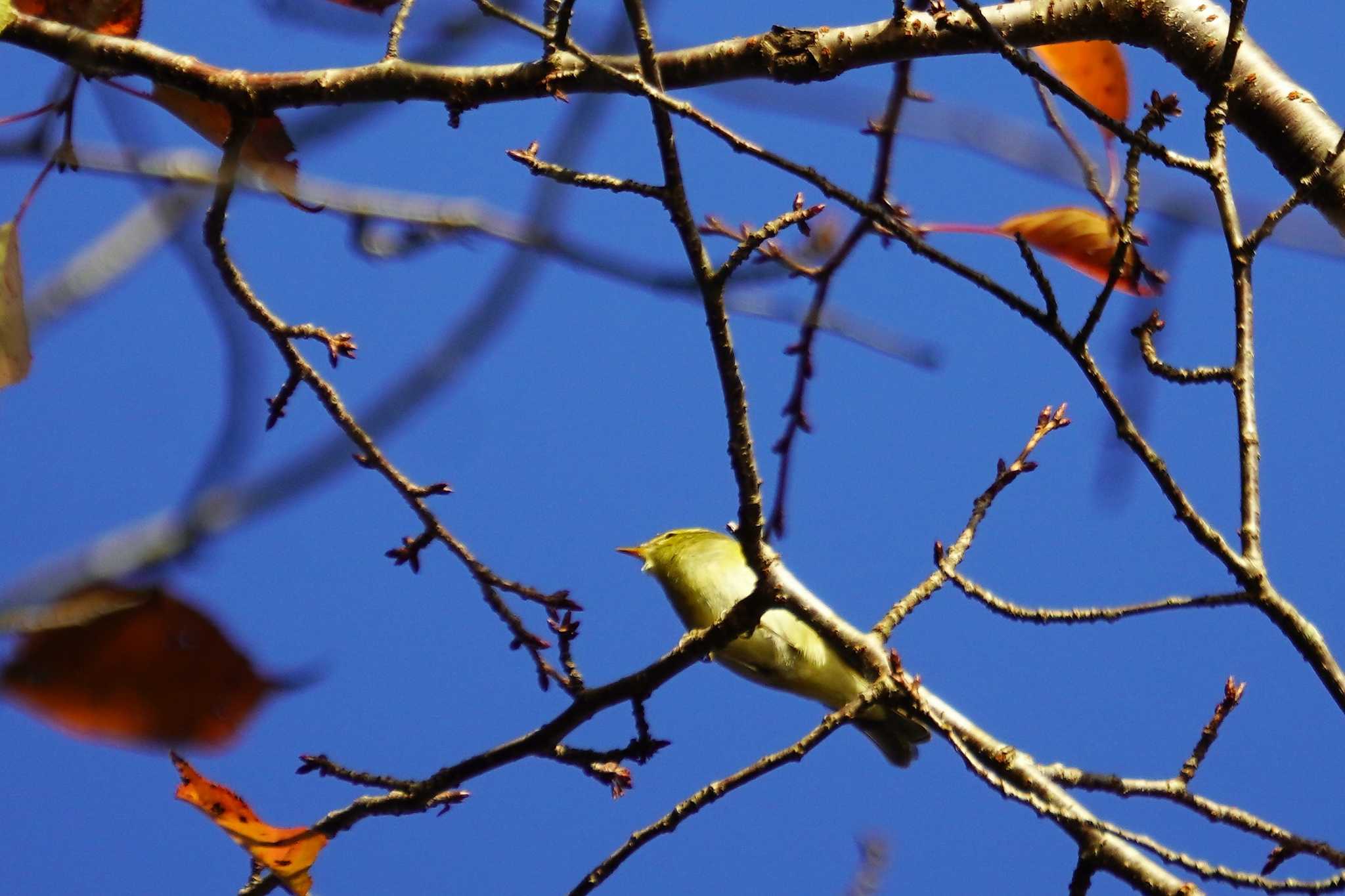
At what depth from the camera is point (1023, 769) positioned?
122 cm

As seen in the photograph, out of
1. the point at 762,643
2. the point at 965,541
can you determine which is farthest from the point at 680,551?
the point at 965,541

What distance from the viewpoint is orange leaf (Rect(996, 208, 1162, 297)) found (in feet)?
4.08

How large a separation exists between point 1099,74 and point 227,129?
91cm

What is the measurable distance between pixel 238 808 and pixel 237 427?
58 centimetres

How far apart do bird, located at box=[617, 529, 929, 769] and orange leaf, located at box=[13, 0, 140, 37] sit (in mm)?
1182

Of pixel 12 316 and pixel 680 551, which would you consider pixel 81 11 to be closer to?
pixel 12 316

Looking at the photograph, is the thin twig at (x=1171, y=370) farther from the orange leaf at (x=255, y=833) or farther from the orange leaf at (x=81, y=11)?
the orange leaf at (x=81, y=11)

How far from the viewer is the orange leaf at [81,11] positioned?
118 cm

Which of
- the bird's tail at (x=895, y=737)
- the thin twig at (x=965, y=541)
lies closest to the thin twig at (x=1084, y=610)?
the thin twig at (x=965, y=541)

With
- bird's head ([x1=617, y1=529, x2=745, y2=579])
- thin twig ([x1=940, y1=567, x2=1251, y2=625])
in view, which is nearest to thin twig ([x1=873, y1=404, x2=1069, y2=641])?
thin twig ([x1=940, y1=567, x2=1251, y2=625])

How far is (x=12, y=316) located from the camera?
966 mm

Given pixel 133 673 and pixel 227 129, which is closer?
pixel 133 673

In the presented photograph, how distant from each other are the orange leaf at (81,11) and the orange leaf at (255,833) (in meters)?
0.72

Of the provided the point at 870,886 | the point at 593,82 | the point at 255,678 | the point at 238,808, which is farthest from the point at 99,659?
the point at 870,886
